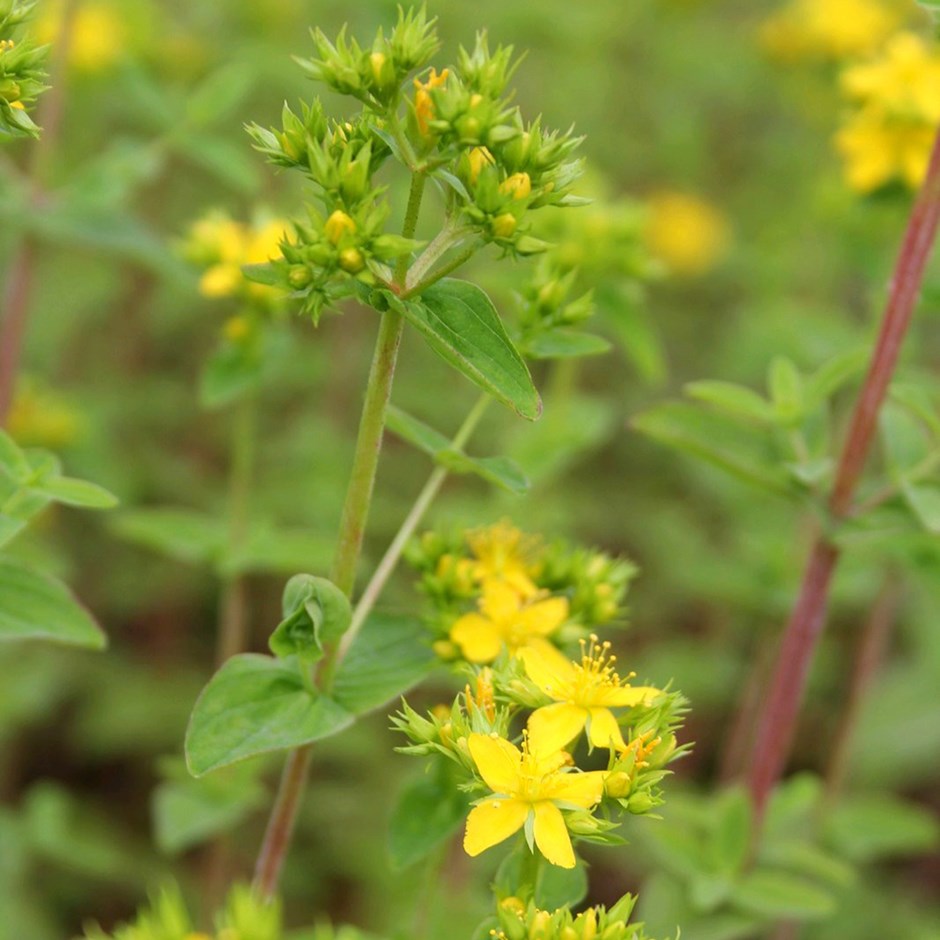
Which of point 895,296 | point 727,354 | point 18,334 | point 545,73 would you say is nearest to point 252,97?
point 545,73

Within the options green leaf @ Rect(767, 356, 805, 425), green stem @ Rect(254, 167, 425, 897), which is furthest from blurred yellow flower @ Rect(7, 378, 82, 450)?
green leaf @ Rect(767, 356, 805, 425)

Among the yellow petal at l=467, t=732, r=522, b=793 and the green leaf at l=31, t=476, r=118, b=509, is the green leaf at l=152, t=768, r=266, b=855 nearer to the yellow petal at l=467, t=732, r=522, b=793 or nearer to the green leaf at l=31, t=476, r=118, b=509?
the green leaf at l=31, t=476, r=118, b=509

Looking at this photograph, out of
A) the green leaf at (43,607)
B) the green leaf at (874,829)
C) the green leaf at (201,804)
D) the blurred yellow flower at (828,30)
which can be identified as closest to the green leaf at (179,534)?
the green leaf at (201,804)

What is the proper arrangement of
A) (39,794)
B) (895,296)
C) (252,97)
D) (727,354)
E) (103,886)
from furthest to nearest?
(252,97) → (727,354) → (103,886) → (39,794) → (895,296)

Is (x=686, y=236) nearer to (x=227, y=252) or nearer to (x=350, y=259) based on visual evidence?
(x=227, y=252)

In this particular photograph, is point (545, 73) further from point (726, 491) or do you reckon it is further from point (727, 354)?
point (726, 491)
